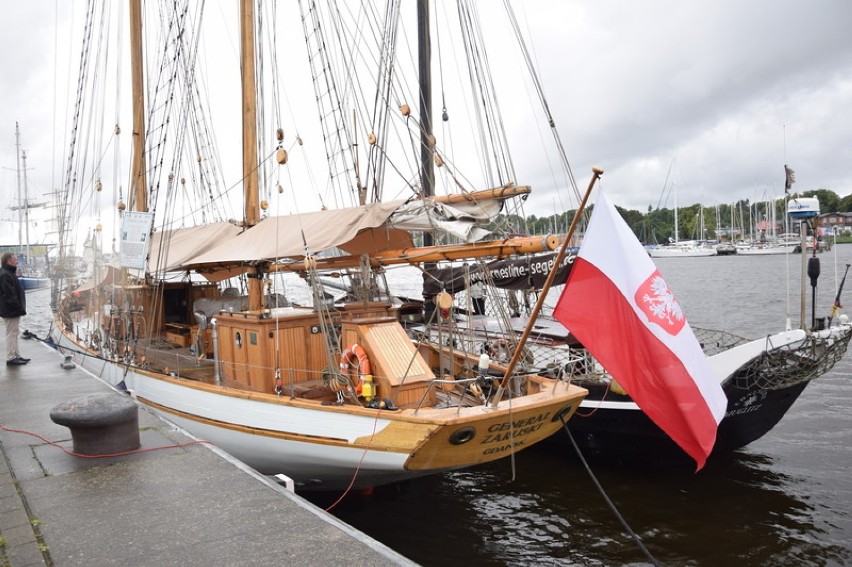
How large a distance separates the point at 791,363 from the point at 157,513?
10182mm

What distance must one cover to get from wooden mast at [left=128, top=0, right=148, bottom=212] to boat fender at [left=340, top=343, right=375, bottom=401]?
460 inches

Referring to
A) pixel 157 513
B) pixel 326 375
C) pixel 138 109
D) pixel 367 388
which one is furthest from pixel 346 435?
pixel 138 109

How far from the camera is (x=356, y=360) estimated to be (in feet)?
26.6

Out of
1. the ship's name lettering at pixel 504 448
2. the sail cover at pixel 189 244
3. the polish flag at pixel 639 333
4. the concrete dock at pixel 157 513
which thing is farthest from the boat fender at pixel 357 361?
the sail cover at pixel 189 244

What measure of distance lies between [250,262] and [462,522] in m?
5.48

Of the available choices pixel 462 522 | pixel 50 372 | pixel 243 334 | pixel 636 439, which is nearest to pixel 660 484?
pixel 636 439

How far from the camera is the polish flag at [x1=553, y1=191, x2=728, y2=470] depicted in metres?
5.26

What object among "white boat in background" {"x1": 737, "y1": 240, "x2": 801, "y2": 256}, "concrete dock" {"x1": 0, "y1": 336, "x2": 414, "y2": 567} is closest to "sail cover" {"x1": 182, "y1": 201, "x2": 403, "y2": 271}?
"concrete dock" {"x1": 0, "y1": 336, "x2": 414, "y2": 567}

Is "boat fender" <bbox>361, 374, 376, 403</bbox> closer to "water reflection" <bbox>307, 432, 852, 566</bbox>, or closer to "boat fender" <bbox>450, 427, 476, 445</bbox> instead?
"boat fender" <bbox>450, 427, 476, 445</bbox>

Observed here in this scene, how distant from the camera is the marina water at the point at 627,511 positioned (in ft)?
26.8

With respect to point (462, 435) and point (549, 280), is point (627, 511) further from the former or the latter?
point (549, 280)

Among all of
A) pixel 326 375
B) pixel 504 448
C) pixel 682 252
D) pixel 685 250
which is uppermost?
pixel 685 250

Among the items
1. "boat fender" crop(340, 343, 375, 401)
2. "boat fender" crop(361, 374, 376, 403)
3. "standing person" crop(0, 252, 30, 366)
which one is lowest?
"boat fender" crop(361, 374, 376, 403)

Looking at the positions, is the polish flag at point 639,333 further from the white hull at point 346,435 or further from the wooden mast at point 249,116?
the wooden mast at point 249,116
